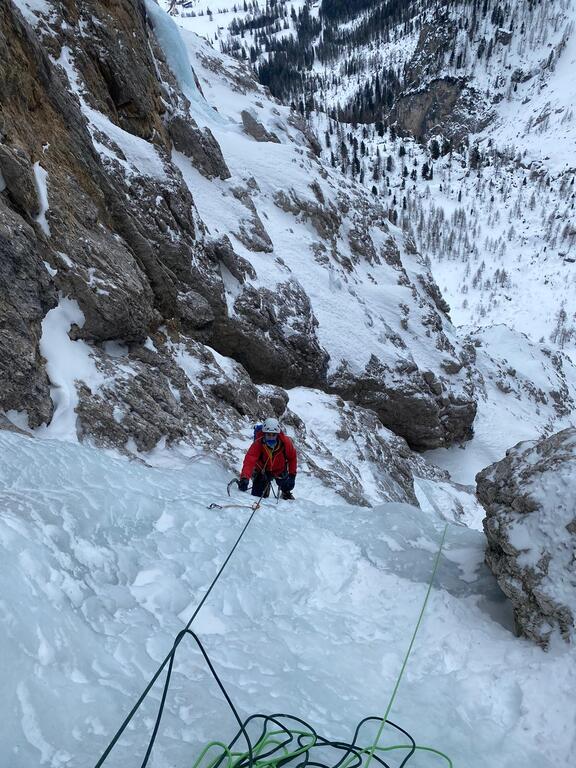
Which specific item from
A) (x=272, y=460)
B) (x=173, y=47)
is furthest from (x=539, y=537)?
(x=173, y=47)

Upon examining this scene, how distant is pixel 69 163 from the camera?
8617 millimetres

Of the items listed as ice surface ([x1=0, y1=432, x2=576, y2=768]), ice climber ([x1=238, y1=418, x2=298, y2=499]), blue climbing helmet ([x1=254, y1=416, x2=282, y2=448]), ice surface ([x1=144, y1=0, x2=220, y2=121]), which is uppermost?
ice surface ([x1=144, y1=0, x2=220, y2=121])

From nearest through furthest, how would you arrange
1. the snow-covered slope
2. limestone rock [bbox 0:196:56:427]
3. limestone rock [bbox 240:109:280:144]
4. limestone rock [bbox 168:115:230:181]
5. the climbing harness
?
the climbing harness
limestone rock [bbox 0:196:56:427]
limestone rock [bbox 168:115:230:181]
limestone rock [bbox 240:109:280:144]
the snow-covered slope

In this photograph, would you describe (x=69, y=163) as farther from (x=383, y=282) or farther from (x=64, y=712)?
(x=383, y=282)

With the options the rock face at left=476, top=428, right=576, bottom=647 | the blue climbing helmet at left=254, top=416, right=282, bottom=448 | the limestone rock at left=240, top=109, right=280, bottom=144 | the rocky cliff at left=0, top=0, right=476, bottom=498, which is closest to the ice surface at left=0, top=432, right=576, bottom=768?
the rock face at left=476, top=428, right=576, bottom=647

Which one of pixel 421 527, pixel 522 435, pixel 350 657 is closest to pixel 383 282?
pixel 522 435

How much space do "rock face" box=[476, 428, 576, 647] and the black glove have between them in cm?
324

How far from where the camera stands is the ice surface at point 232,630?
2.34m

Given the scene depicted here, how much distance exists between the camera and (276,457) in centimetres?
682

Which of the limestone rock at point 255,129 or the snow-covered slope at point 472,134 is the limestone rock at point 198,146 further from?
the snow-covered slope at point 472,134

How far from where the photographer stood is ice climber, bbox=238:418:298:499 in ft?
21.7

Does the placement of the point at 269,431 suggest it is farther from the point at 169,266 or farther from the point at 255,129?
the point at 255,129

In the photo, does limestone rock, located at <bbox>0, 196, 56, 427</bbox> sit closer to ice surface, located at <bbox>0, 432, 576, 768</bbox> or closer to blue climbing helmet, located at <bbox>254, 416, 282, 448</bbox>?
ice surface, located at <bbox>0, 432, 576, 768</bbox>

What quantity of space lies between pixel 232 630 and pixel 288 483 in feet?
11.7
